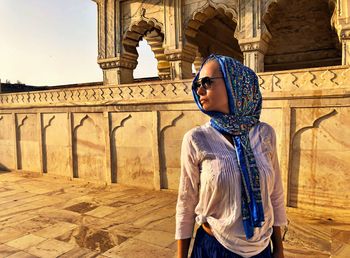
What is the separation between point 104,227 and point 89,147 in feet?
9.23

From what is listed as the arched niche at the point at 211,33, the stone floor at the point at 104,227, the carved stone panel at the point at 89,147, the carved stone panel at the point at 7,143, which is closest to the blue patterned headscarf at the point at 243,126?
the stone floor at the point at 104,227

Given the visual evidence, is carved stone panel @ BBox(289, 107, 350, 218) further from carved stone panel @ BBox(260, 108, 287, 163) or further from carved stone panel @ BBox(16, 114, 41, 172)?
carved stone panel @ BBox(16, 114, 41, 172)

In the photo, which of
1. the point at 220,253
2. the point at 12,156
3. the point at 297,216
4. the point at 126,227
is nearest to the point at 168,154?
the point at 126,227

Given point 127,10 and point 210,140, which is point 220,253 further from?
point 127,10

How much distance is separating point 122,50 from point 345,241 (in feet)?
17.1

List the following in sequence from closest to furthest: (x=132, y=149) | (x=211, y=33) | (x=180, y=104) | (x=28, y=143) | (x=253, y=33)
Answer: (x=253, y=33)
(x=180, y=104)
(x=132, y=149)
(x=28, y=143)
(x=211, y=33)

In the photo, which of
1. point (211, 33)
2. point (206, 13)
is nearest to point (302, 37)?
point (211, 33)

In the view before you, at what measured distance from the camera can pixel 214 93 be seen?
4.09ft

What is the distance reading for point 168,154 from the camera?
561cm

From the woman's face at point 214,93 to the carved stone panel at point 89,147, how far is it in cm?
528

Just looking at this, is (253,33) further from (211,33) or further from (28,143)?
(28,143)

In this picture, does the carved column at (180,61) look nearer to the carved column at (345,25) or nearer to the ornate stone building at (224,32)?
the ornate stone building at (224,32)

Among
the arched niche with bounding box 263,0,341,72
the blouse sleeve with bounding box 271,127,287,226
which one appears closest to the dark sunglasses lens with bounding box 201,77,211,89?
the blouse sleeve with bounding box 271,127,287,226

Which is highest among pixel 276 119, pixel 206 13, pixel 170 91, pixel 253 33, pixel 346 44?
pixel 206 13
